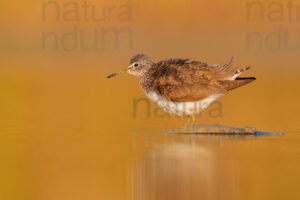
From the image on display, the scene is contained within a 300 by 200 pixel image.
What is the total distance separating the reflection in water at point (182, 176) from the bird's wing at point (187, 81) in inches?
98.3

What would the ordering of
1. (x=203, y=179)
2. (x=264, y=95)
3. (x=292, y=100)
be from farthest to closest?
(x=264, y=95) → (x=292, y=100) → (x=203, y=179)

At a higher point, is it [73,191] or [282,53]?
[282,53]

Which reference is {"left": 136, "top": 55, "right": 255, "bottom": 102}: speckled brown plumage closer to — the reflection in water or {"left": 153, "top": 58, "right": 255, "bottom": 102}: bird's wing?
{"left": 153, "top": 58, "right": 255, "bottom": 102}: bird's wing

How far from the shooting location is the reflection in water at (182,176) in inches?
398

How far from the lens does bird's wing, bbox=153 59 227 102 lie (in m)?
15.6

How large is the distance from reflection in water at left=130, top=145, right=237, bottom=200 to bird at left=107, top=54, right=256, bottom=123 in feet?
8.22

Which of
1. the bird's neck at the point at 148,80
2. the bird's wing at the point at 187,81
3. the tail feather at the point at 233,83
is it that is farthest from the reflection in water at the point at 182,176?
the bird's neck at the point at 148,80

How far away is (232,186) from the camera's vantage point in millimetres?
10531

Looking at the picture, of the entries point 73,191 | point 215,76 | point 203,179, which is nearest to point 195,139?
point 215,76

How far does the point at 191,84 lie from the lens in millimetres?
15680

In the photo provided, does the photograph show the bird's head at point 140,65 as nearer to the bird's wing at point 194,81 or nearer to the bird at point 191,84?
the bird at point 191,84

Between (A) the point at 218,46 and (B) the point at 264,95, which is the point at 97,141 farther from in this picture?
(A) the point at 218,46

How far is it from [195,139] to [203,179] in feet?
12.2

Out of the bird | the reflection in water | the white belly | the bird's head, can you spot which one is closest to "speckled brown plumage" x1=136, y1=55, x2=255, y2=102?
the bird
